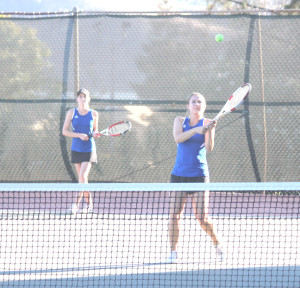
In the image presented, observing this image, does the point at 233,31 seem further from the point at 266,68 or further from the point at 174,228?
the point at 174,228

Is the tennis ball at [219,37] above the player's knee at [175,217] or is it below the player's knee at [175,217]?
above

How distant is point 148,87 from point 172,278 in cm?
390

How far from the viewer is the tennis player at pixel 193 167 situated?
4.27 metres

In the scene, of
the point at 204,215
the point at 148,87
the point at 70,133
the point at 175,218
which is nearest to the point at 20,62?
the point at 148,87

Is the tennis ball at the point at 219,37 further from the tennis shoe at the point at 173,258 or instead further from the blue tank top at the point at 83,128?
the tennis shoe at the point at 173,258

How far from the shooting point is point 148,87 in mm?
7402

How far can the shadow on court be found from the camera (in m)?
3.69

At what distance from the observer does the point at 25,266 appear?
4.09m

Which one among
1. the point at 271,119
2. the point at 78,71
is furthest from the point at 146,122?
the point at 271,119

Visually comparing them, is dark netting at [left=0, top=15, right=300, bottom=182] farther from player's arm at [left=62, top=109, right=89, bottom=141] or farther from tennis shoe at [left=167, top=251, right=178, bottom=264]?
tennis shoe at [left=167, top=251, right=178, bottom=264]

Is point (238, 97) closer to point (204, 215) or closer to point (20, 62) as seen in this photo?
point (204, 215)

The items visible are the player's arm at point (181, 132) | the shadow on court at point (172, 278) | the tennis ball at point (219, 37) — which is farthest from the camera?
the tennis ball at point (219, 37)

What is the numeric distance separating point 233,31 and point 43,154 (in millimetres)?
2840

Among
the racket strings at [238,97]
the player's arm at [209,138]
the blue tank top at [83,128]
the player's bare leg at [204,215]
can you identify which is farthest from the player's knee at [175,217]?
the blue tank top at [83,128]
